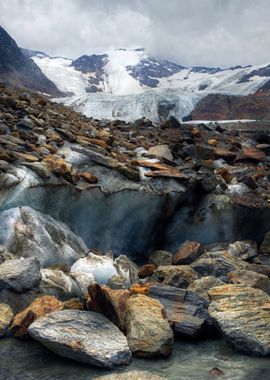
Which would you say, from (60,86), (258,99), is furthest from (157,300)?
(60,86)

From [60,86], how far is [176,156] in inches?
7513

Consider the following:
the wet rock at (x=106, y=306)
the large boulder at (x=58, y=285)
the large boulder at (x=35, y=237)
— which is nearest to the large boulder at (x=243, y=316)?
the wet rock at (x=106, y=306)

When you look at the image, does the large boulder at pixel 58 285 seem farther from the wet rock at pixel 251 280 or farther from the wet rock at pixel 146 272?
the wet rock at pixel 251 280

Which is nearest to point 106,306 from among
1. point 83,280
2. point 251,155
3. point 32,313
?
point 32,313

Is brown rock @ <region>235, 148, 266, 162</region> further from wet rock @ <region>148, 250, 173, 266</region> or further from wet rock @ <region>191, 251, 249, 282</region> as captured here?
wet rock @ <region>191, 251, 249, 282</region>

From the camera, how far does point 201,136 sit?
62.1 ft

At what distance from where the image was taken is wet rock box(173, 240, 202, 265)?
1077 centimetres

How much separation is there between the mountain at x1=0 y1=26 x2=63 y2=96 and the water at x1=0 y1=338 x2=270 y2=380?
13411 centimetres

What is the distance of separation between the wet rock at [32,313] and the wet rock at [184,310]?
67.4 inches

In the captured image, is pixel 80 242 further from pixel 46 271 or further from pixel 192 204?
pixel 192 204

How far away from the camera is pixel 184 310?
7.12m

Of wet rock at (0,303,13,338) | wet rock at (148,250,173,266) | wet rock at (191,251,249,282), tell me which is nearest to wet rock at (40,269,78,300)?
wet rock at (0,303,13,338)

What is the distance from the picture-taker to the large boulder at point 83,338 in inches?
222

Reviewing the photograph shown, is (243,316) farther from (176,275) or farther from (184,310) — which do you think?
(176,275)
